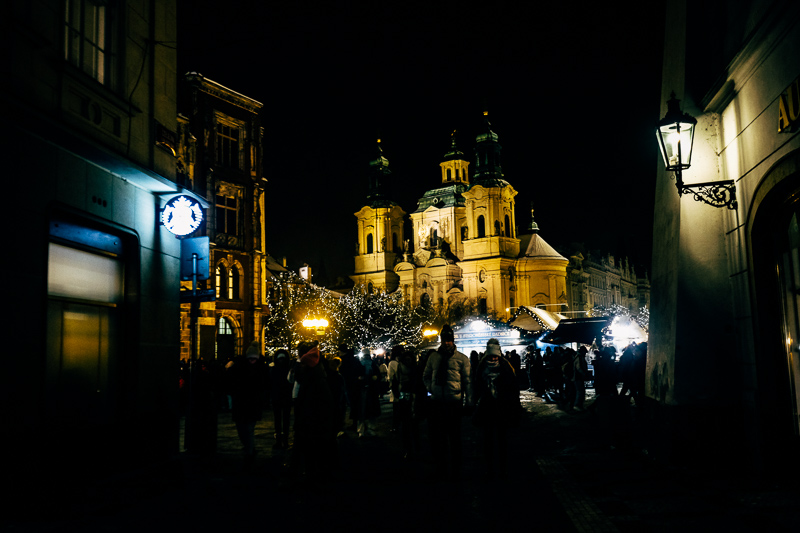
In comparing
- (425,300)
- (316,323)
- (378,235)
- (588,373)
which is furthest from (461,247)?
(588,373)

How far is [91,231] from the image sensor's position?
29.0 feet

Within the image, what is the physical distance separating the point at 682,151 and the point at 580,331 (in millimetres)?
17927

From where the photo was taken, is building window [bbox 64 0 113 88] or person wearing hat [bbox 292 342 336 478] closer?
person wearing hat [bbox 292 342 336 478]

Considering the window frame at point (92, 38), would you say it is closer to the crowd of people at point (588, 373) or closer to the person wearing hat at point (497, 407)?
the person wearing hat at point (497, 407)

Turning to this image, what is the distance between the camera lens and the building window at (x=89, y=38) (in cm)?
846

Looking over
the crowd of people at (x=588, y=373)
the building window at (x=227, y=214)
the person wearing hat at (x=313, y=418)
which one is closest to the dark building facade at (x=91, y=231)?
the person wearing hat at (x=313, y=418)

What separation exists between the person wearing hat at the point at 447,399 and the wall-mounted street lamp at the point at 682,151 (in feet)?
11.2

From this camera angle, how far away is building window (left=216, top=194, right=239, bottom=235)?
3525 centimetres

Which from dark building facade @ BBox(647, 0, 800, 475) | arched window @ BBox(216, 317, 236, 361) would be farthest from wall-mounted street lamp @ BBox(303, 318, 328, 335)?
dark building facade @ BBox(647, 0, 800, 475)

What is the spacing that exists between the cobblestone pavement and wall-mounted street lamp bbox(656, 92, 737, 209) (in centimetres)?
334

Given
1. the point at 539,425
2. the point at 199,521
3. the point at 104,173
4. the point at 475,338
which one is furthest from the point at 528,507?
the point at 475,338

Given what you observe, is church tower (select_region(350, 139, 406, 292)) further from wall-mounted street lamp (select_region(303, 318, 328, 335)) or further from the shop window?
the shop window

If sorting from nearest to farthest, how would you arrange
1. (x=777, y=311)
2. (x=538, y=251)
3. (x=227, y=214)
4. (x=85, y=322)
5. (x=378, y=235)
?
(x=777, y=311)
(x=85, y=322)
(x=227, y=214)
(x=538, y=251)
(x=378, y=235)

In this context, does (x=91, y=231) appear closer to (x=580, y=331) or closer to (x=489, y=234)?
(x=580, y=331)
